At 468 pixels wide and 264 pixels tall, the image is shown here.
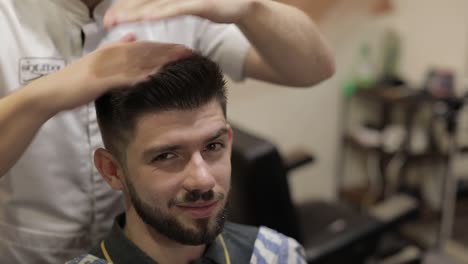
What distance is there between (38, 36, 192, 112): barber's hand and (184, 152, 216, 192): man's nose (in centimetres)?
17

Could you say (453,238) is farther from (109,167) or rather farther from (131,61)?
(131,61)

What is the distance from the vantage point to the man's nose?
2.88 ft

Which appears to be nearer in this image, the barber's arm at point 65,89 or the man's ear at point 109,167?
the barber's arm at point 65,89

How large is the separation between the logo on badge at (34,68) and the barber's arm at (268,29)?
273mm

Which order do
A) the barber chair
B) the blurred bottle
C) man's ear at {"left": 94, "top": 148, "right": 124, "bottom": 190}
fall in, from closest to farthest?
man's ear at {"left": 94, "top": 148, "right": 124, "bottom": 190} < the barber chair < the blurred bottle

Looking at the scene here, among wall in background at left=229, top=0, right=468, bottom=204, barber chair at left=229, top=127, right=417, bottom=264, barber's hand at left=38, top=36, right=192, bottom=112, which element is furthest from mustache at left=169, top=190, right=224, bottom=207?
wall in background at left=229, top=0, right=468, bottom=204

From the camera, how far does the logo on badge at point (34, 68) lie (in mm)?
1001

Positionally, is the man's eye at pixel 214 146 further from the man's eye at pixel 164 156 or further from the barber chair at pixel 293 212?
the barber chair at pixel 293 212

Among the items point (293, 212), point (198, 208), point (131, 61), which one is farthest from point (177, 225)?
point (293, 212)

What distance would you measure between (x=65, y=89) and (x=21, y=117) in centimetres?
9

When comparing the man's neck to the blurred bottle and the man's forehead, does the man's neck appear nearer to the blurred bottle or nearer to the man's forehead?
the man's forehead

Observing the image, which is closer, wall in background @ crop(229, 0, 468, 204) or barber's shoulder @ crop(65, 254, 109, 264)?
barber's shoulder @ crop(65, 254, 109, 264)

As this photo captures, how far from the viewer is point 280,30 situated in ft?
3.24

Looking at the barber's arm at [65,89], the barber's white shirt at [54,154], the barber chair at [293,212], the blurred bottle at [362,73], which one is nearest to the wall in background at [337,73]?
the blurred bottle at [362,73]
